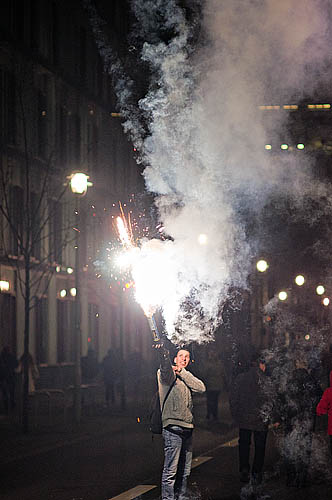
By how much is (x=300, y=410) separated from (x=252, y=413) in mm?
1251

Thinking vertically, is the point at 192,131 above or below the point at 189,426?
above

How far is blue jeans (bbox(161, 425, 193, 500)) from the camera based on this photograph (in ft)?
34.7

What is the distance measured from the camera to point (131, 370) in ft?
130

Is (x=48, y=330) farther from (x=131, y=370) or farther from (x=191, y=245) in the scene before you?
(x=191, y=245)

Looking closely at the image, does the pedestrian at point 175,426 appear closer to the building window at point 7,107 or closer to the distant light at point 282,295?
the building window at point 7,107

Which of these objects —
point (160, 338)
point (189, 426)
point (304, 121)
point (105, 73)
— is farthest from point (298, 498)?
point (105, 73)

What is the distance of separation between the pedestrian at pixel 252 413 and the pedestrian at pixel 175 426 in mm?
2161

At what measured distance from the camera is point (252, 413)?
42.6 ft

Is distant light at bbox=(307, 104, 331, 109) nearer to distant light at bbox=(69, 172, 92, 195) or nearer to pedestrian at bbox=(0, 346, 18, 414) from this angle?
distant light at bbox=(69, 172, 92, 195)

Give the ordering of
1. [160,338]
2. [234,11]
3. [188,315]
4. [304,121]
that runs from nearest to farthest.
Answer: [160,338] < [234,11] < [304,121] < [188,315]

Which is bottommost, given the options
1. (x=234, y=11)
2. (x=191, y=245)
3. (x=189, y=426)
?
(x=189, y=426)

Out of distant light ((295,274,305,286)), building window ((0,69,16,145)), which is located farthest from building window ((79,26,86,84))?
distant light ((295,274,305,286))

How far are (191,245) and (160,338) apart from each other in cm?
596

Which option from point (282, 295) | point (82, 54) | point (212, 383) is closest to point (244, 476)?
point (212, 383)
